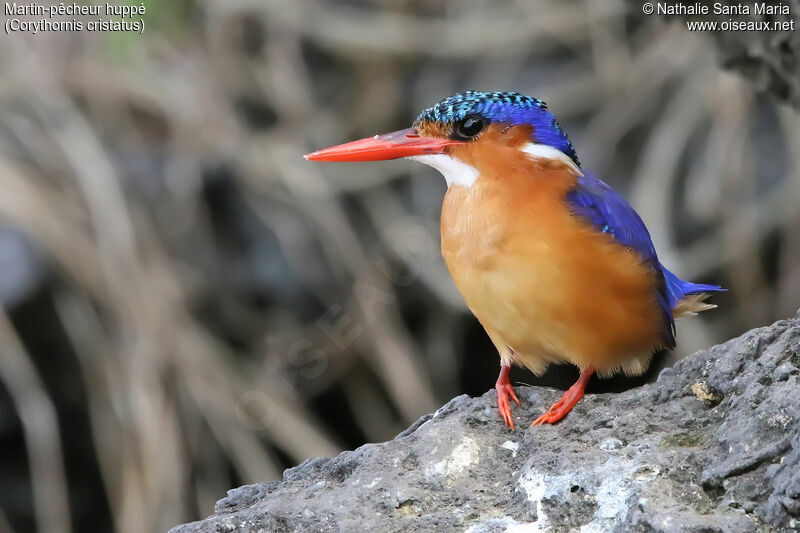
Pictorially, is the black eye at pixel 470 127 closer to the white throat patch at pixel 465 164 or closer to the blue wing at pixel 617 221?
the white throat patch at pixel 465 164

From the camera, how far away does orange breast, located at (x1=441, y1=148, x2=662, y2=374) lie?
5.31 ft

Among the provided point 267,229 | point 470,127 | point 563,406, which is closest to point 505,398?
point 563,406

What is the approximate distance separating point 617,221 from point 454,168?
31 cm

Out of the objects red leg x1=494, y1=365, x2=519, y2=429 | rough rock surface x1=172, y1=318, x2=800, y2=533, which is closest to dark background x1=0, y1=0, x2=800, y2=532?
red leg x1=494, y1=365, x2=519, y2=429

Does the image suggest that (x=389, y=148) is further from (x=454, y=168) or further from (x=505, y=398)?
(x=505, y=398)

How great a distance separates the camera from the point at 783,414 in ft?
3.85

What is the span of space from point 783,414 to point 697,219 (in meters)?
2.56

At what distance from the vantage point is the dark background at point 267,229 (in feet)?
11.5

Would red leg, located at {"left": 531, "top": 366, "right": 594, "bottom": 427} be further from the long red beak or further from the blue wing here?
the long red beak

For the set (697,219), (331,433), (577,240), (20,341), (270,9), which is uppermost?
(270,9)

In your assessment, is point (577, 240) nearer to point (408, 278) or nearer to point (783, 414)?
point (783, 414)

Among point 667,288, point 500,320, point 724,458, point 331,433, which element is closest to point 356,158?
point 500,320

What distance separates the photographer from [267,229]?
377cm

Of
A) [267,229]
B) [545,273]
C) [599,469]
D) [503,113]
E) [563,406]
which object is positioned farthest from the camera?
[267,229]
